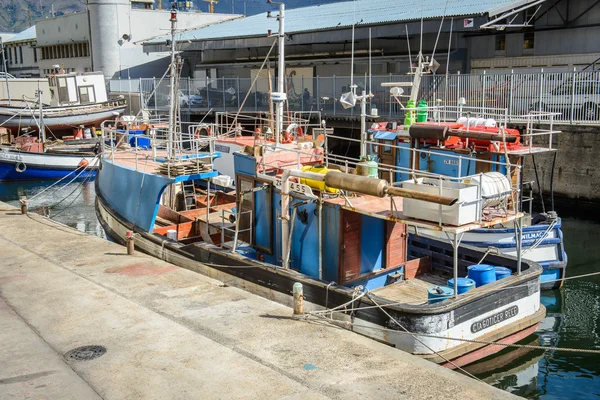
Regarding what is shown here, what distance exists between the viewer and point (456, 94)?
28.5 m

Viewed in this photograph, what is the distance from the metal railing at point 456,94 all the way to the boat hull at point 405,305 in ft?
18.8

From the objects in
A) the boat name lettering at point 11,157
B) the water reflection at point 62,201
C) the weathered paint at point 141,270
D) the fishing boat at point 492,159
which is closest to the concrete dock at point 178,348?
the weathered paint at point 141,270

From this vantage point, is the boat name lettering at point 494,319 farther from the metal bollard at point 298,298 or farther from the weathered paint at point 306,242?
the weathered paint at point 306,242

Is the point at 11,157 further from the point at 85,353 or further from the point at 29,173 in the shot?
the point at 85,353

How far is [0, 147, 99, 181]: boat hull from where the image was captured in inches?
1342

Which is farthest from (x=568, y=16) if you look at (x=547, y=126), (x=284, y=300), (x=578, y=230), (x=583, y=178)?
(x=284, y=300)

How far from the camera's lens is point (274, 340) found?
35.7 ft

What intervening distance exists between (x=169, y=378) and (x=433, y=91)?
2192 cm

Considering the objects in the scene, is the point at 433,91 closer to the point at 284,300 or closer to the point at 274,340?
the point at 284,300

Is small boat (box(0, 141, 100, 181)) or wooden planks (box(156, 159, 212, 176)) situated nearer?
wooden planks (box(156, 159, 212, 176))

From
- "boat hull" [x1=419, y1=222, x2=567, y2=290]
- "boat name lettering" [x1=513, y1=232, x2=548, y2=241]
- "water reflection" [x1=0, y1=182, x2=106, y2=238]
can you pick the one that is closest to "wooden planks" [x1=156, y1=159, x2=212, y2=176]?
"boat hull" [x1=419, y1=222, x2=567, y2=290]

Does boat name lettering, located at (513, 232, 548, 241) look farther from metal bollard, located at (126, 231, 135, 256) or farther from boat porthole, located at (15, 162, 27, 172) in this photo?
boat porthole, located at (15, 162, 27, 172)

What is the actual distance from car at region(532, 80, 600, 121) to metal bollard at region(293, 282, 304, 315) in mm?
16093

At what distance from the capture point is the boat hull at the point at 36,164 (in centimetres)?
3409
